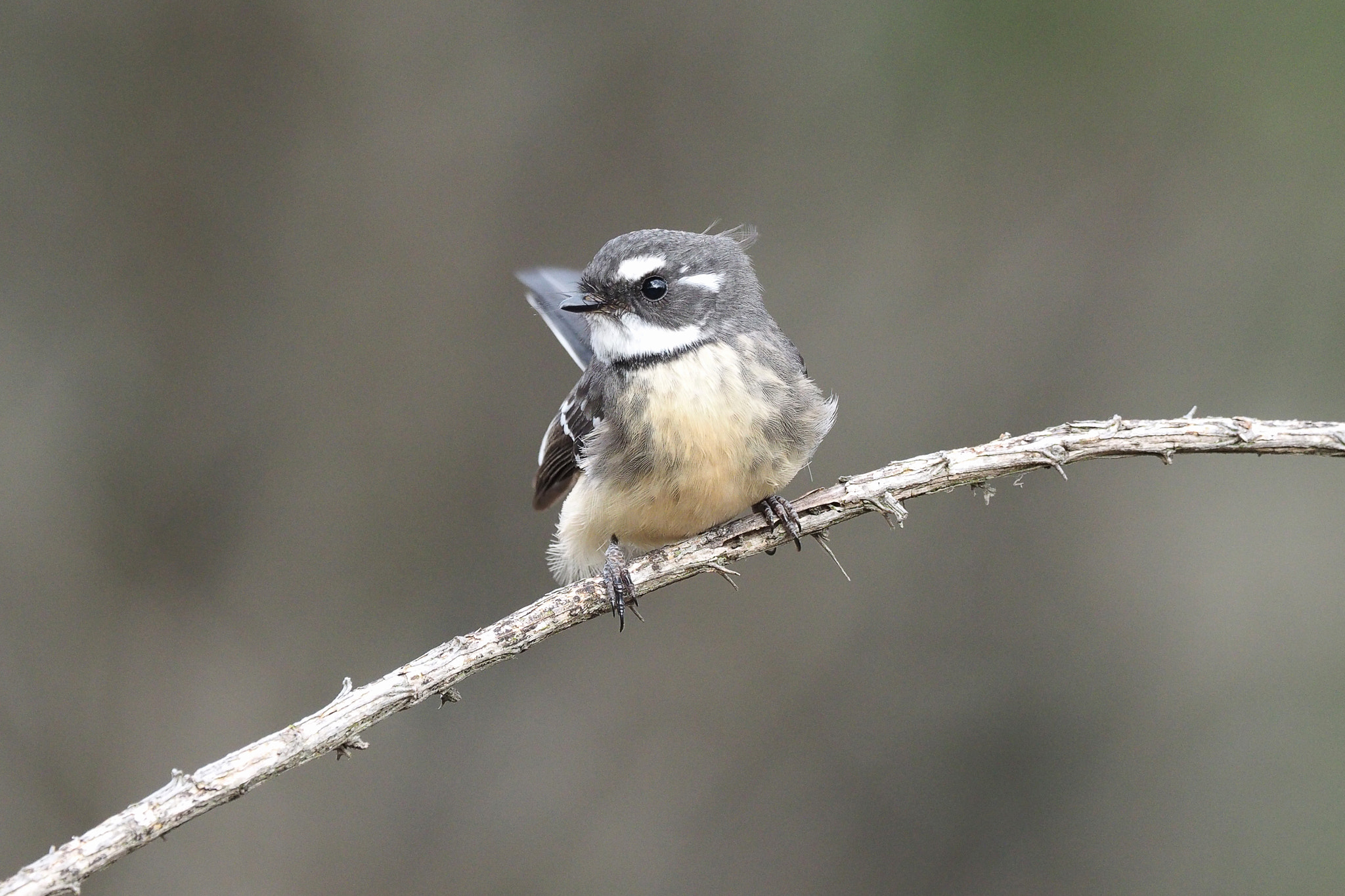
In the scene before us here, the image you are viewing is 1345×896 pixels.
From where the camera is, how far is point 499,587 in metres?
7.71

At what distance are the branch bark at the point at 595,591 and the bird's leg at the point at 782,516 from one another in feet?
0.11

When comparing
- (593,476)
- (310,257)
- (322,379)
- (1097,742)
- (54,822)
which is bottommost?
(1097,742)

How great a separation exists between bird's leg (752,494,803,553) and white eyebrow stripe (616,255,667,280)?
1120 millimetres

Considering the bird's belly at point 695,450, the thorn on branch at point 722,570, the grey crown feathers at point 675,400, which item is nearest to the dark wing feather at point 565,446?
the grey crown feathers at point 675,400

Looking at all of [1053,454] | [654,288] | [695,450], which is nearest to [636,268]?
[654,288]

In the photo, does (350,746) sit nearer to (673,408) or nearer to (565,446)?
(673,408)

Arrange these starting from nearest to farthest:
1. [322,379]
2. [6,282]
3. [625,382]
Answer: [625,382], [6,282], [322,379]

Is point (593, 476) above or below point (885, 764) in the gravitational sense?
above

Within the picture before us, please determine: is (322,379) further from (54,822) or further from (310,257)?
(54,822)

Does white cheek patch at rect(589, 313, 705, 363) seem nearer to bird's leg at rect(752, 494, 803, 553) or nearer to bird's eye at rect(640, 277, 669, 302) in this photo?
bird's eye at rect(640, 277, 669, 302)

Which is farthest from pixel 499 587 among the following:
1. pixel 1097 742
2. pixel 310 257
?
pixel 1097 742

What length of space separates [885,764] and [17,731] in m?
5.34

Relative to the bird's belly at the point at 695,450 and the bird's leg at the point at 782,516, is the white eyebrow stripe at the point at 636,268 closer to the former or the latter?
the bird's belly at the point at 695,450

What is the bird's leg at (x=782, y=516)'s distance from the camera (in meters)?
4.52
